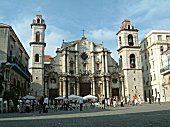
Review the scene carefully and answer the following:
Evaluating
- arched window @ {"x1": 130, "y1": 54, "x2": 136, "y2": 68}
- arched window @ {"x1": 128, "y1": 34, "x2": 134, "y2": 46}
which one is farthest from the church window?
arched window @ {"x1": 128, "y1": 34, "x2": 134, "y2": 46}

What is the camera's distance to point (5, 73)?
91.6ft

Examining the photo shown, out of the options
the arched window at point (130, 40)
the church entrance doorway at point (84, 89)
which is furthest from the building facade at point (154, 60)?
the church entrance doorway at point (84, 89)

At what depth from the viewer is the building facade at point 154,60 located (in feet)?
164

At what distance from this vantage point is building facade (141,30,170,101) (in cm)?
5009

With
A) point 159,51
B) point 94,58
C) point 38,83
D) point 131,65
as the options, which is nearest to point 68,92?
point 38,83

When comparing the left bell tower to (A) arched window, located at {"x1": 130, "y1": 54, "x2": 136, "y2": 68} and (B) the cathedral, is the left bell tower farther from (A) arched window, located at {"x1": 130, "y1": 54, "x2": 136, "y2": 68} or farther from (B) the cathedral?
(A) arched window, located at {"x1": 130, "y1": 54, "x2": 136, "y2": 68}

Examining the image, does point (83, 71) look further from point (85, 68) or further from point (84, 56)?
point (84, 56)

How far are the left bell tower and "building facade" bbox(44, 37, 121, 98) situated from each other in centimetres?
255

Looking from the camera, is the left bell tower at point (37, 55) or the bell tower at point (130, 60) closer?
the left bell tower at point (37, 55)

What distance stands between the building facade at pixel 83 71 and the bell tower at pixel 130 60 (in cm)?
211

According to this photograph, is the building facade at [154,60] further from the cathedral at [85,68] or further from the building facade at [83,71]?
the building facade at [83,71]

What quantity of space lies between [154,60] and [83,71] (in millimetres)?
16862

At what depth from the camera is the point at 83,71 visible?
4756 centimetres

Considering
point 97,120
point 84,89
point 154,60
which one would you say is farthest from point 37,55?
point 97,120
